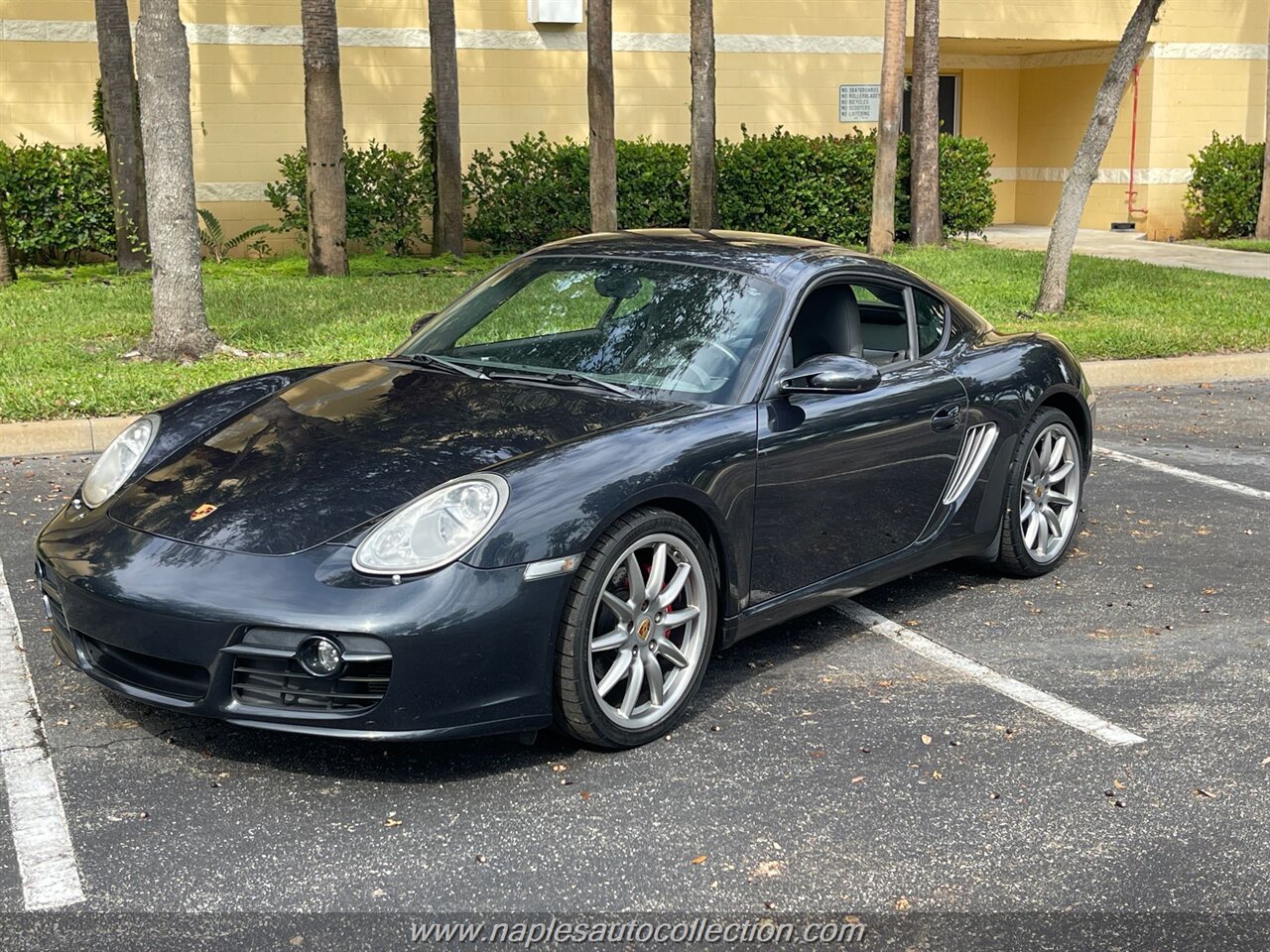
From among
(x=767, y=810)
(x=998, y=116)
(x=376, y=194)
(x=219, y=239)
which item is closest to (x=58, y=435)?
(x=767, y=810)

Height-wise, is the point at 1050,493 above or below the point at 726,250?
below

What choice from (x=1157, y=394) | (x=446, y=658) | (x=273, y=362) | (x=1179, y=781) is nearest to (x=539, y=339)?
(x=446, y=658)

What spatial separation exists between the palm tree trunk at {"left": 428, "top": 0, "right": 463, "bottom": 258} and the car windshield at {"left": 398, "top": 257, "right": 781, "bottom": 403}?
12132 mm

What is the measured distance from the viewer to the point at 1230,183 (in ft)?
74.1

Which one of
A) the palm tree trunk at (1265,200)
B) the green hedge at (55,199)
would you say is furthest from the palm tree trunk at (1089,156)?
the green hedge at (55,199)

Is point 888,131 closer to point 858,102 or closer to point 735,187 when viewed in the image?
point 735,187

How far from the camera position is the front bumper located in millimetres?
3797

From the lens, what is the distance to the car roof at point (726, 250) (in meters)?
5.31

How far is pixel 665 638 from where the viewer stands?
175 inches

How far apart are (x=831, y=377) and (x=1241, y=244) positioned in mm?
18671

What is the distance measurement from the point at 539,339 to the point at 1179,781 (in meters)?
2.65

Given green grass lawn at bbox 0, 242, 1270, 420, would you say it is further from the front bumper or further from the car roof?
the front bumper

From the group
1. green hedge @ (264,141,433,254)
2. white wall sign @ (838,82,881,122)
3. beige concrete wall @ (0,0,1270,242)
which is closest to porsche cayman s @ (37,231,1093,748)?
green hedge @ (264,141,433,254)

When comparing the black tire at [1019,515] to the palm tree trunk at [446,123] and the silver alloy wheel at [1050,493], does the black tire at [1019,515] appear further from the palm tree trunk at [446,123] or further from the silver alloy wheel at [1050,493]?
the palm tree trunk at [446,123]
